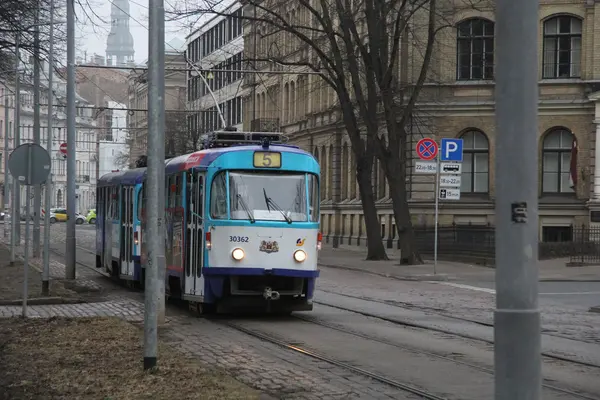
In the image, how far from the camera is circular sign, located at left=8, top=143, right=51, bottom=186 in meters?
17.0

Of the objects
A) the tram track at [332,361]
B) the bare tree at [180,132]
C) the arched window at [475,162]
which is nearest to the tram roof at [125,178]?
the tram track at [332,361]

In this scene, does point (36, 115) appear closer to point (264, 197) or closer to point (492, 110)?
point (264, 197)

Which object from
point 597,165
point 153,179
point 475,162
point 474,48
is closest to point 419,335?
point 153,179

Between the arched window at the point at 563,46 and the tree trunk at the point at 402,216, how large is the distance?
13075 mm

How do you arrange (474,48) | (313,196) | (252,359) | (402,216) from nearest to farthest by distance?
(252,359), (313,196), (402,216), (474,48)

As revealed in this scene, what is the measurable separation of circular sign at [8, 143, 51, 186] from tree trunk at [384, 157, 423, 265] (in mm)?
19928

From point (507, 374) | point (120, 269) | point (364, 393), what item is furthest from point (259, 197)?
point (507, 374)

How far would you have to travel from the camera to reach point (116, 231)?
87.6 ft

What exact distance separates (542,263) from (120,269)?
609 inches

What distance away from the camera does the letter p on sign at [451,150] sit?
30266 mm

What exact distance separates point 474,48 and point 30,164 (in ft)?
107

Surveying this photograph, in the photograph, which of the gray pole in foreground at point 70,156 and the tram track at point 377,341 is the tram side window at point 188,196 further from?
the gray pole in foreground at point 70,156

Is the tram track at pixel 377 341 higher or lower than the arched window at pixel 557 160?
lower

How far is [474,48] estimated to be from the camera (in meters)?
46.6
